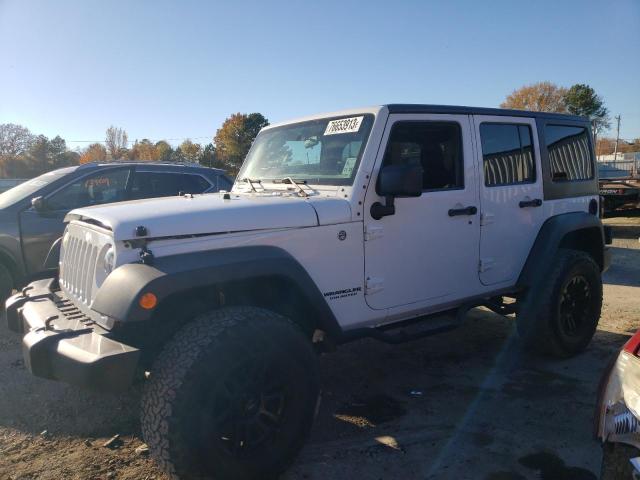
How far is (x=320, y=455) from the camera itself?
3.03 m

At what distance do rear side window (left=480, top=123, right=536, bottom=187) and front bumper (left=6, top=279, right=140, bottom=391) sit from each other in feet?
9.58

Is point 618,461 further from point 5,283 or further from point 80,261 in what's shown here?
point 5,283

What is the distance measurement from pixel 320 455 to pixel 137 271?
5.18 feet

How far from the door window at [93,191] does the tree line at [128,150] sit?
3266cm

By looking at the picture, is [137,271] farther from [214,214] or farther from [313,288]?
[313,288]

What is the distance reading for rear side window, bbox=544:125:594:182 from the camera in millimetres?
4570

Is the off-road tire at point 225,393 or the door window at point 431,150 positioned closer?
the off-road tire at point 225,393

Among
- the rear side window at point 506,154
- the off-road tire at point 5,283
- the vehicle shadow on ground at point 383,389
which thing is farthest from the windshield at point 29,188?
the rear side window at point 506,154

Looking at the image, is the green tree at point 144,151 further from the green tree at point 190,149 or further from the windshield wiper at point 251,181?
the windshield wiper at point 251,181

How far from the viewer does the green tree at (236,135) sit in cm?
4308

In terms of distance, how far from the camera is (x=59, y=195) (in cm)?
592

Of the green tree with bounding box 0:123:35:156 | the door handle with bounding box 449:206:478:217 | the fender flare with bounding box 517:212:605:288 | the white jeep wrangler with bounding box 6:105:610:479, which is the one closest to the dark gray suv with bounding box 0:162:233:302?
the white jeep wrangler with bounding box 6:105:610:479

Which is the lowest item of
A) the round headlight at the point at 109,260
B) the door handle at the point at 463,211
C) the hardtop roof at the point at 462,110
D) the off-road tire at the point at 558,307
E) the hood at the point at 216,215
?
the off-road tire at the point at 558,307

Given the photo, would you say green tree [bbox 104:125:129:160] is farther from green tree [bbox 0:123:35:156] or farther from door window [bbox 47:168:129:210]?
door window [bbox 47:168:129:210]
